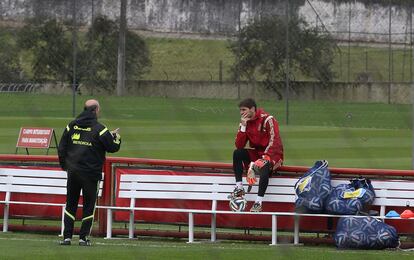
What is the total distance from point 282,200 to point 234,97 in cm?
2168

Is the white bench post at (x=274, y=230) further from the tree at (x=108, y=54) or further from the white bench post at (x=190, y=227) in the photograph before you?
the tree at (x=108, y=54)

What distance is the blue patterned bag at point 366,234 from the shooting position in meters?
11.4

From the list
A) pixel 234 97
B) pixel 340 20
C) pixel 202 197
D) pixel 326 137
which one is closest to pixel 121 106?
pixel 234 97

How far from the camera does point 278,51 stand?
36.4 m

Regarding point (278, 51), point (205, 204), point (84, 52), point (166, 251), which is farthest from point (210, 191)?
point (84, 52)

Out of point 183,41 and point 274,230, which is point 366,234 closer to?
point 274,230

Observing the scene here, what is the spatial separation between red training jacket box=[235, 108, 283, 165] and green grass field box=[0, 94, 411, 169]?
898cm

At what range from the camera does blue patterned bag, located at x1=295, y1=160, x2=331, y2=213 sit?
11820 mm

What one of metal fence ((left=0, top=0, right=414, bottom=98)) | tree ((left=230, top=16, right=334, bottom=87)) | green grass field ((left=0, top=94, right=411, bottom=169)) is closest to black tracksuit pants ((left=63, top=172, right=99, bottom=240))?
green grass field ((left=0, top=94, right=411, bottom=169))

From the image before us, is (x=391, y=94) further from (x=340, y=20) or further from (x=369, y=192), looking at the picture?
(x=369, y=192)

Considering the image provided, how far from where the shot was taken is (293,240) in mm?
12242

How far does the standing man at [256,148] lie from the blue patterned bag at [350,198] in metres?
0.62

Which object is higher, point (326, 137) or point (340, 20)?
point (340, 20)

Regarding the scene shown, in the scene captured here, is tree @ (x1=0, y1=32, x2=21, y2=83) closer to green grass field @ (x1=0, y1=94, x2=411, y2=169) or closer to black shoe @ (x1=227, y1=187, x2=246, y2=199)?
green grass field @ (x1=0, y1=94, x2=411, y2=169)
